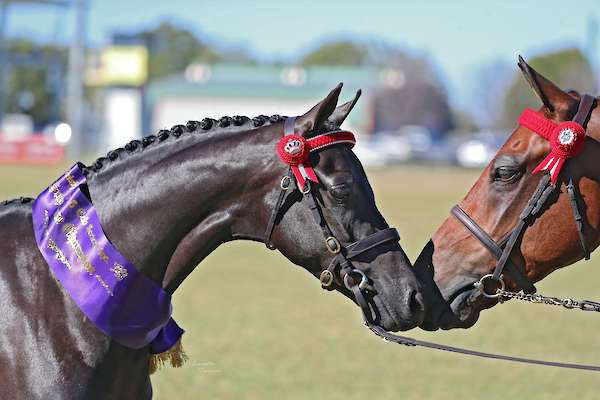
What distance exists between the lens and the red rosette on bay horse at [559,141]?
4.46 m

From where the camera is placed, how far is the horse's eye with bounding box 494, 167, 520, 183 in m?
4.61

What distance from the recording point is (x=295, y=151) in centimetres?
410

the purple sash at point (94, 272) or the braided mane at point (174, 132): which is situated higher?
the braided mane at point (174, 132)

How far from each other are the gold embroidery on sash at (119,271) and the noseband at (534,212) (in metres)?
1.68

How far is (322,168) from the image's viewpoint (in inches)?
164

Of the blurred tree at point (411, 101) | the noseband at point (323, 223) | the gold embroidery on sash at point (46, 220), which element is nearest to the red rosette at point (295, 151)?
the noseband at point (323, 223)

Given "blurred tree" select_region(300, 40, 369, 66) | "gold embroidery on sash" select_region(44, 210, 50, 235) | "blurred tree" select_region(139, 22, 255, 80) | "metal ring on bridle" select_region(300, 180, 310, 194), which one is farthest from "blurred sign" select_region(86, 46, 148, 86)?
"metal ring on bridle" select_region(300, 180, 310, 194)

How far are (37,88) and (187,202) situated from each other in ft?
299

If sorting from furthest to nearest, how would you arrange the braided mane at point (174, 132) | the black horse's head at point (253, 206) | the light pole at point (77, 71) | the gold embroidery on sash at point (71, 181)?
the light pole at point (77, 71) < the braided mane at point (174, 132) < the gold embroidery on sash at point (71, 181) < the black horse's head at point (253, 206)

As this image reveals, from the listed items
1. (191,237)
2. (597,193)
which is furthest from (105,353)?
(597,193)

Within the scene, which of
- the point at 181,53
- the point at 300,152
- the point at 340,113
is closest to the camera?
the point at 300,152

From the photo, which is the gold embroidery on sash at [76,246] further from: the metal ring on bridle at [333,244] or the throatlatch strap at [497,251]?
the throatlatch strap at [497,251]

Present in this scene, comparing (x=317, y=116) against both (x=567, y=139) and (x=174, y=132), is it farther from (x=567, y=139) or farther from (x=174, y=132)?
(x=567, y=139)

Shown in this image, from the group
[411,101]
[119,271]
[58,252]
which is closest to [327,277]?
[119,271]
